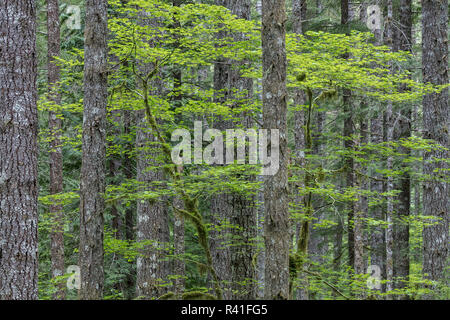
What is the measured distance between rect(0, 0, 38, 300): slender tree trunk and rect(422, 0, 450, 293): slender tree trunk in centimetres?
862

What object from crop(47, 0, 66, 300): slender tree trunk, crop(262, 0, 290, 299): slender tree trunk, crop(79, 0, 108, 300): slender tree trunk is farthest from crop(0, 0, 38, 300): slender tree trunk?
crop(47, 0, 66, 300): slender tree trunk

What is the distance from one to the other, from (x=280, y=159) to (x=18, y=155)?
3709mm

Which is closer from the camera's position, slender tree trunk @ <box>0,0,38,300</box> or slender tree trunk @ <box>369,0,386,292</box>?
slender tree trunk @ <box>0,0,38,300</box>

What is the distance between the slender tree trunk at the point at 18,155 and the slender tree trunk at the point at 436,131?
339 inches

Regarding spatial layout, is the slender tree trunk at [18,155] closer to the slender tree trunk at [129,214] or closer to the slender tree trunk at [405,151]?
the slender tree trunk at [129,214]

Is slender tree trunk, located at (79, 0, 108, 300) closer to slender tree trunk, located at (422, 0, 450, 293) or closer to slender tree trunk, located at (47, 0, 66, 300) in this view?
slender tree trunk, located at (47, 0, 66, 300)

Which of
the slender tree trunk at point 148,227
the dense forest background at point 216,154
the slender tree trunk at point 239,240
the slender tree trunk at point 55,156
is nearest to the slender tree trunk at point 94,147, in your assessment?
the dense forest background at point 216,154

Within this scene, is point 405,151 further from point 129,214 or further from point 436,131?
point 129,214

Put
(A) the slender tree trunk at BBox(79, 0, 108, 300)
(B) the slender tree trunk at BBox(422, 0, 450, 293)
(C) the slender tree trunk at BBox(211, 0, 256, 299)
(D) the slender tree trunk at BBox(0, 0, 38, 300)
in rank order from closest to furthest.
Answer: (D) the slender tree trunk at BBox(0, 0, 38, 300), (A) the slender tree trunk at BBox(79, 0, 108, 300), (C) the slender tree trunk at BBox(211, 0, 256, 299), (B) the slender tree trunk at BBox(422, 0, 450, 293)

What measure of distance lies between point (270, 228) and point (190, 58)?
402cm

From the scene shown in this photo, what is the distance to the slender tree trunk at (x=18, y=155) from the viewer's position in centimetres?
579

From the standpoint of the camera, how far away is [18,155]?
5922 millimetres

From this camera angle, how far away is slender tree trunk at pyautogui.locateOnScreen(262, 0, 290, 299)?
20.7 feet
